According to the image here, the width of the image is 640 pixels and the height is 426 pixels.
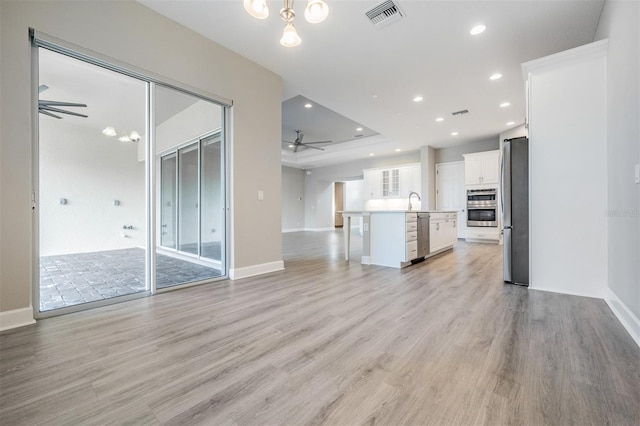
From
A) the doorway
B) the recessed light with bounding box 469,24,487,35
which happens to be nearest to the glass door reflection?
the recessed light with bounding box 469,24,487,35

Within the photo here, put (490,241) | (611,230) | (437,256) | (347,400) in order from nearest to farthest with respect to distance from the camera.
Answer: (347,400) < (611,230) < (437,256) < (490,241)

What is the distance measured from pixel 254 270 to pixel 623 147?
150 inches

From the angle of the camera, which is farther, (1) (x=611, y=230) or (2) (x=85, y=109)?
(2) (x=85, y=109)

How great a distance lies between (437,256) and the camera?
204 inches

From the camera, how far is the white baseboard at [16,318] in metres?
1.92

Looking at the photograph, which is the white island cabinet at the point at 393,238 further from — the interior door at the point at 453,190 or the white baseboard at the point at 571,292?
the interior door at the point at 453,190

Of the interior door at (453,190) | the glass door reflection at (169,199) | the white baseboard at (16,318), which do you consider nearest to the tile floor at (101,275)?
the white baseboard at (16,318)

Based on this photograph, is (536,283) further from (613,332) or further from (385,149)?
(385,149)

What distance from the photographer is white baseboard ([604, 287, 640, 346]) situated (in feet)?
5.66

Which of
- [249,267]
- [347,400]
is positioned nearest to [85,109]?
[249,267]

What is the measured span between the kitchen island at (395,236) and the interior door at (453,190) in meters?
3.87

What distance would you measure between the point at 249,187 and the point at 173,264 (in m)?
1.98

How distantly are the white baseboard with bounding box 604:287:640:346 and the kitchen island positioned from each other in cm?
209

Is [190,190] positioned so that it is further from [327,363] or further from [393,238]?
[327,363]
